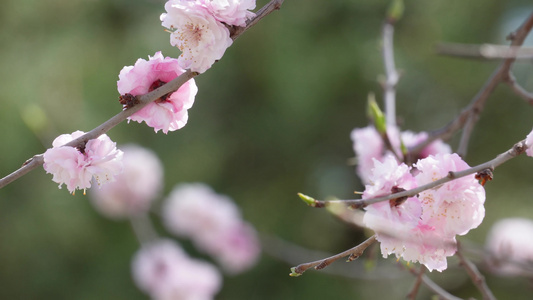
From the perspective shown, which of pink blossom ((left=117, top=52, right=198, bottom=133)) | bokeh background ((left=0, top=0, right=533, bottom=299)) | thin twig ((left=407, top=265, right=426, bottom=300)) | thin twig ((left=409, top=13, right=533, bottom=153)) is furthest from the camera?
bokeh background ((left=0, top=0, right=533, bottom=299))

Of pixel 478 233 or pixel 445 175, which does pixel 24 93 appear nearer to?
pixel 478 233

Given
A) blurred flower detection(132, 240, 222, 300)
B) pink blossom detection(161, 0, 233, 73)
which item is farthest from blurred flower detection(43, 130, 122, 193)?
blurred flower detection(132, 240, 222, 300)

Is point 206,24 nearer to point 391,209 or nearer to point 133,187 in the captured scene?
point 391,209

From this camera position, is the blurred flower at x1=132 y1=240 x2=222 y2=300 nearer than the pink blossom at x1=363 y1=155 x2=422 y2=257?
No

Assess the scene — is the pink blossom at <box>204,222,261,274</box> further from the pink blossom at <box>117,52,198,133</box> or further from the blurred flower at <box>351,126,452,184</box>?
the pink blossom at <box>117,52,198,133</box>

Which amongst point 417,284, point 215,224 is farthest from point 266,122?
point 417,284
